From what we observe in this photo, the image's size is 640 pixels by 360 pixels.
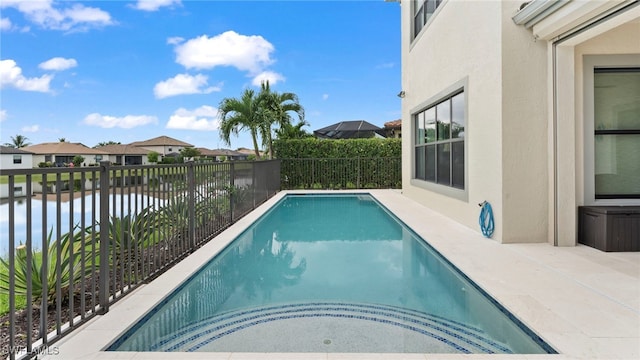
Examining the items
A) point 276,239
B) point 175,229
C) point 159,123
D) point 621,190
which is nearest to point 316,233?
point 276,239

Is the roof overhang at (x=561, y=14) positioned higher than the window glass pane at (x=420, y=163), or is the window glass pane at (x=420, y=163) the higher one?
the roof overhang at (x=561, y=14)

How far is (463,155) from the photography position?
6.92 meters

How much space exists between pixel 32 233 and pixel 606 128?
22.7 ft

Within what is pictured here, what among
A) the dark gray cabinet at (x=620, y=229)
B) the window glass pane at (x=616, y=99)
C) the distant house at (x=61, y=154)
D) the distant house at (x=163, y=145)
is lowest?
the dark gray cabinet at (x=620, y=229)

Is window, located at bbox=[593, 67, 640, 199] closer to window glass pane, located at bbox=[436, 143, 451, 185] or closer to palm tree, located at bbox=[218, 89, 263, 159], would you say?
window glass pane, located at bbox=[436, 143, 451, 185]

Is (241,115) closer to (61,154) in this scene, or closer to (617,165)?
(617,165)

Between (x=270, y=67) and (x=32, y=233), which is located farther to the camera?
(x=270, y=67)

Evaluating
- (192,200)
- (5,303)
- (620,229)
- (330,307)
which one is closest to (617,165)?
(620,229)

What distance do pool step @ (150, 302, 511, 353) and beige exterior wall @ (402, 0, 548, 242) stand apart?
3.06 m

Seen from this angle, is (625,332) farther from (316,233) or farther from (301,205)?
(301,205)

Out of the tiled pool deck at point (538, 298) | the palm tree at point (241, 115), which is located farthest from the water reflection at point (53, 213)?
the palm tree at point (241, 115)

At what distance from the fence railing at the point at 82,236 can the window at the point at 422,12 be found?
6.61 metres

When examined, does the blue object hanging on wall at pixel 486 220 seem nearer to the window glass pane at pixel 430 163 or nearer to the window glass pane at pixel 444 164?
the window glass pane at pixel 444 164

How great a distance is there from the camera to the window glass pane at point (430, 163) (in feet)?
29.2
